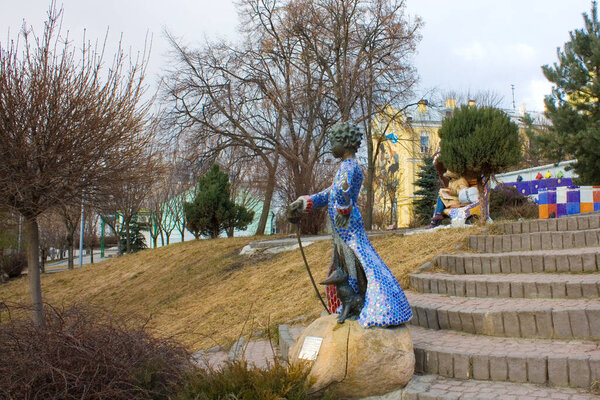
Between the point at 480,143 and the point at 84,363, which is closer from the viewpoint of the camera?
the point at 84,363

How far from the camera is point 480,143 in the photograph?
795 cm

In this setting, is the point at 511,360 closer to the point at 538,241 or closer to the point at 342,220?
the point at 342,220

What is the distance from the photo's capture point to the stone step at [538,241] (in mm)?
6152

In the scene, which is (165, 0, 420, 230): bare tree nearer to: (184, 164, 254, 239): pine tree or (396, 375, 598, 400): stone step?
(184, 164, 254, 239): pine tree

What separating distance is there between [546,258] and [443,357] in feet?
7.52

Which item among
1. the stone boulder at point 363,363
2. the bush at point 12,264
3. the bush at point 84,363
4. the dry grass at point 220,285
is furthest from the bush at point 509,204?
the bush at point 12,264

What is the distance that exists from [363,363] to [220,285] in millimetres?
7678

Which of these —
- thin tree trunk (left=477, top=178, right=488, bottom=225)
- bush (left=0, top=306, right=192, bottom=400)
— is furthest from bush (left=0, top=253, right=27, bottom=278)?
bush (left=0, top=306, right=192, bottom=400)

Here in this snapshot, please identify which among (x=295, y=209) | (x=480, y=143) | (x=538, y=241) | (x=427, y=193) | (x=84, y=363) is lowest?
(x=84, y=363)

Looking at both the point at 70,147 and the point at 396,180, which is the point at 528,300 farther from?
the point at 396,180

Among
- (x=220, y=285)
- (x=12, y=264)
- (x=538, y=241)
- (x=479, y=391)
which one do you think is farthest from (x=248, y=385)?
(x=12, y=264)

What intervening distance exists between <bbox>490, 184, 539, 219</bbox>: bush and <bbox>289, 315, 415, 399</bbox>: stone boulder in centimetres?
1015

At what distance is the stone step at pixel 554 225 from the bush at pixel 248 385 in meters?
4.86

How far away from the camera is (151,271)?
15.6m
